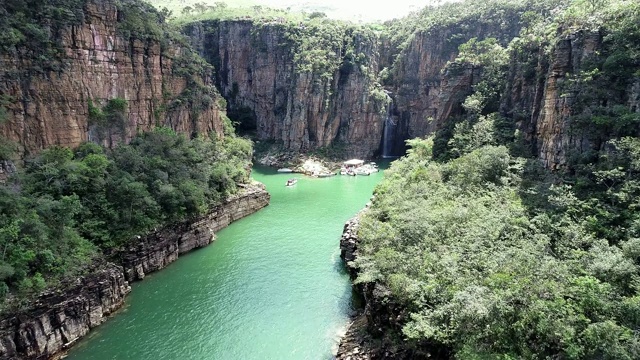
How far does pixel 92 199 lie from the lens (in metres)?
26.9

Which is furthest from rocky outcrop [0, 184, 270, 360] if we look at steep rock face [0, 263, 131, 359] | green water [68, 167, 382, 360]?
green water [68, 167, 382, 360]

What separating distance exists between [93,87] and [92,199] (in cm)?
1105

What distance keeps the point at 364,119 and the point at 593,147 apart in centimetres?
5272

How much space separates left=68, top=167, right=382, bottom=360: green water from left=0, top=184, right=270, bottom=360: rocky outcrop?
70 centimetres

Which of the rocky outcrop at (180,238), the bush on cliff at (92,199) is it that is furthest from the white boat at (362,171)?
the bush on cliff at (92,199)

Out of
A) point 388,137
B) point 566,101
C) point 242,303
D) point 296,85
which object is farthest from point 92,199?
point 388,137

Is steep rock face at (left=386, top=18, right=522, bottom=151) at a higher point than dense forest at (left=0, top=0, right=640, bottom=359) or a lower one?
higher

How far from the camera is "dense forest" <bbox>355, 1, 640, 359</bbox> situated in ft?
43.5

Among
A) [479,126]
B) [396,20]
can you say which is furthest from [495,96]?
[396,20]

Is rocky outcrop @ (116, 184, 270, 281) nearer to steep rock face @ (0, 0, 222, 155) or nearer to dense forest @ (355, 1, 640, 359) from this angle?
steep rock face @ (0, 0, 222, 155)

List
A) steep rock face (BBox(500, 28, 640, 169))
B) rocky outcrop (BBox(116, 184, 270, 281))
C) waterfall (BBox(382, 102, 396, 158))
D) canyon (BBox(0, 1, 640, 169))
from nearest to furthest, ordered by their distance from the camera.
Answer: steep rock face (BBox(500, 28, 640, 169)), canyon (BBox(0, 1, 640, 169)), rocky outcrop (BBox(116, 184, 270, 281)), waterfall (BBox(382, 102, 396, 158))

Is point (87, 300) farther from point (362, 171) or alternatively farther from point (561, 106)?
point (362, 171)

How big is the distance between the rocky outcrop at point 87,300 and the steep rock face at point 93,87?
1021 cm

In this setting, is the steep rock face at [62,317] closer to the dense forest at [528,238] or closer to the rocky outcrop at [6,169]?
the rocky outcrop at [6,169]
